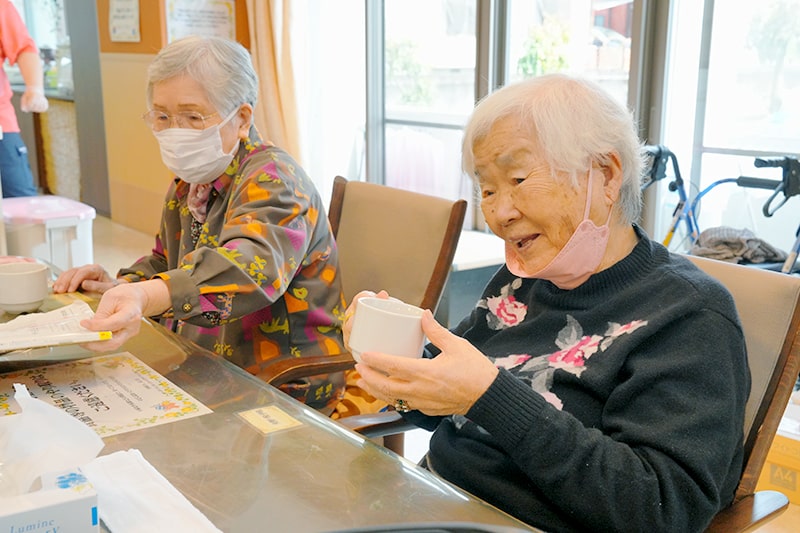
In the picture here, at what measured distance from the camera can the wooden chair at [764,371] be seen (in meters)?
1.10

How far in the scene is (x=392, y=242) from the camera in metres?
1.91

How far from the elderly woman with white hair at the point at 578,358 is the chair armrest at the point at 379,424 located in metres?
0.09

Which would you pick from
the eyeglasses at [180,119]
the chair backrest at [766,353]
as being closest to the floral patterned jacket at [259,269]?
the eyeglasses at [180,119]

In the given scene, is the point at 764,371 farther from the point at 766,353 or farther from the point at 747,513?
the point at 747,513

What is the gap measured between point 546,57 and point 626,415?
3405mm

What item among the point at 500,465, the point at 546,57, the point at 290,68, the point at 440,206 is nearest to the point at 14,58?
the point at 290,68

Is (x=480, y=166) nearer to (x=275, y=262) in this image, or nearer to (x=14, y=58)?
(x=275, y=262)

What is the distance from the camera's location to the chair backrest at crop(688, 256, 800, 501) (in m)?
1.12

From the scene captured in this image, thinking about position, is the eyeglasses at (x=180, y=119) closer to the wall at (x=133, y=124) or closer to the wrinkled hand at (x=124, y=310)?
the wrinkled hand at (x=124, y=310)

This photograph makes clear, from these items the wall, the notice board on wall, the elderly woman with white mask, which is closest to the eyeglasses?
the elderly woman with white mask

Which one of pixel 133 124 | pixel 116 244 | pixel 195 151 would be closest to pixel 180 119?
pixel 195 151

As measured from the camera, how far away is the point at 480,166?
1221mm

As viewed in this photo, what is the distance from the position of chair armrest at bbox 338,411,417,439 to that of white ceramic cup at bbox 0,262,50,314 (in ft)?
2.04

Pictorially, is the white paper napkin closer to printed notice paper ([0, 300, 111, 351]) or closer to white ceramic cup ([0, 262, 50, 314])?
printed notice paper ([0, 300, 111, 351])
